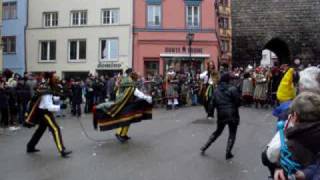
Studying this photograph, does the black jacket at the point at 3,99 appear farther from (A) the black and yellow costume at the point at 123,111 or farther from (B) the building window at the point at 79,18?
(B) the building window at the point at 79,18

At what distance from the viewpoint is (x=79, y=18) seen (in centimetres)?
4009

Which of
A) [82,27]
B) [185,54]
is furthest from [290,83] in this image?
[82,27]

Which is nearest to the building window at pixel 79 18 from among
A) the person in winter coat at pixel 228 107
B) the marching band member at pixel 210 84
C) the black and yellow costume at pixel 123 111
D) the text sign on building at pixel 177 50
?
the text sign on building at pixel 177 50

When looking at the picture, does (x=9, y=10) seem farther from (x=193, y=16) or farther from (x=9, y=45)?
(x=193, y=16)

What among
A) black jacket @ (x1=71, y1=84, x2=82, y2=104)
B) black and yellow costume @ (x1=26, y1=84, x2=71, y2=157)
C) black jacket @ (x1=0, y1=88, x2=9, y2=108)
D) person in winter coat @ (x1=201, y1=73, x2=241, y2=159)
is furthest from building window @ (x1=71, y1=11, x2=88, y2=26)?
person in winter coat @ (x1=201, y1=73, x2=241, y2=159)

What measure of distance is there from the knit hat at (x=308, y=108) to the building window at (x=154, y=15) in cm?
3454

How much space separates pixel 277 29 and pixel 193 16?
44.3 ft

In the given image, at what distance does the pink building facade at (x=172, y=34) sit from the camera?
38.0 m

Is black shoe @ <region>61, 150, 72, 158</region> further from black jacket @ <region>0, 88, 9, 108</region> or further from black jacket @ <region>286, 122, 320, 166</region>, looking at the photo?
black jacket @ <region>286, 122, 320, 166</region>

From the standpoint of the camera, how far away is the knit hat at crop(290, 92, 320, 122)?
4379 mm

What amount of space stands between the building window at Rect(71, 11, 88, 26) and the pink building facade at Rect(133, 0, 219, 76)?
3.70 metres

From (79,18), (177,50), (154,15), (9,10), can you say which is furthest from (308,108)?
(9,10)

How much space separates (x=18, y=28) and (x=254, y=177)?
114 ft

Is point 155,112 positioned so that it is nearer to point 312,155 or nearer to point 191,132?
point 191,132
